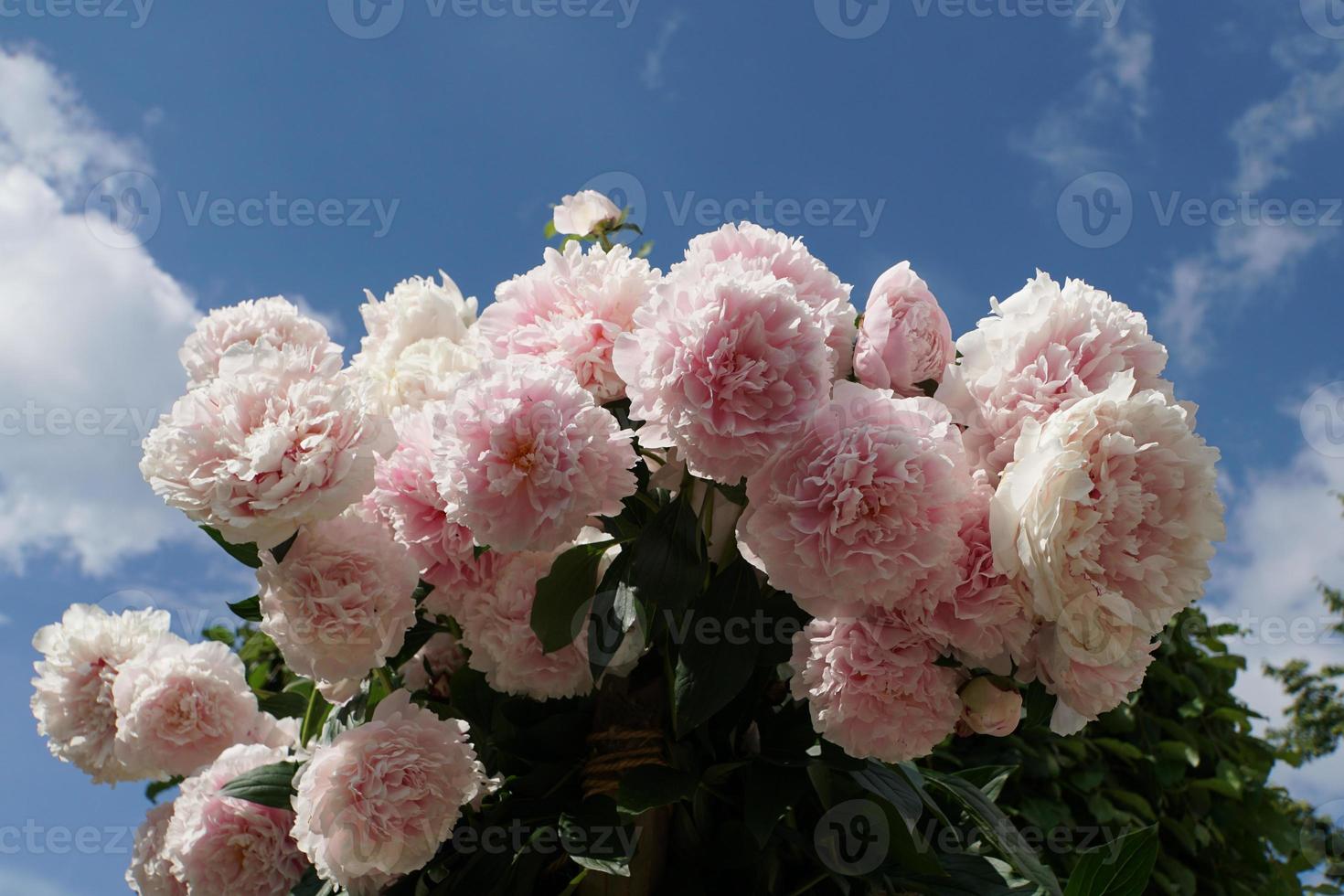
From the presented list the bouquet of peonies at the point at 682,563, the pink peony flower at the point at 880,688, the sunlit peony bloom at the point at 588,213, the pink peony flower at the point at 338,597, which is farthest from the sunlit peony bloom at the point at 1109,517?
the sunlit peony bloom at the point at 588,213

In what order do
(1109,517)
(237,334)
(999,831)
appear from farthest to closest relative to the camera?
1. (237,334)
2. (999,831)
3. (1109,517)

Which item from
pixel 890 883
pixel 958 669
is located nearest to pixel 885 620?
pixel 958 669

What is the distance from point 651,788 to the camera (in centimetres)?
101

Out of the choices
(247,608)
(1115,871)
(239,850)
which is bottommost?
(1115,871)

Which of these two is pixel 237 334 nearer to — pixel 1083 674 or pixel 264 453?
pixel 264 453

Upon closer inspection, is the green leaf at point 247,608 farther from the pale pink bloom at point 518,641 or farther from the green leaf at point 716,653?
the green leaf at point 716,653

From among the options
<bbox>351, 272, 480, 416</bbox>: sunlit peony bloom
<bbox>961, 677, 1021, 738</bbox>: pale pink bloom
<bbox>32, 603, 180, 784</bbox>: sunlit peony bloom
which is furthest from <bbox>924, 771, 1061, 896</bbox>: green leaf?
<bbox>32, 603, 180, 784</bbox>: sunlit peony bloom

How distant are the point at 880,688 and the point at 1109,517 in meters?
0.24

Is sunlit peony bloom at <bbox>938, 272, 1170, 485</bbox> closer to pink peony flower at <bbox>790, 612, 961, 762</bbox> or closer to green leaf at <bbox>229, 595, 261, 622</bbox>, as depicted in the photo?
pink peony flower at <bbox>790, 612, 961, 762</bbox>

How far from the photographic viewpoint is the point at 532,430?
91cm

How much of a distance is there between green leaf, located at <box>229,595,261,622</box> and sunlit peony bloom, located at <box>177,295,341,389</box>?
0.97ft

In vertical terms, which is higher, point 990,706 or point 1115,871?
point 990,706

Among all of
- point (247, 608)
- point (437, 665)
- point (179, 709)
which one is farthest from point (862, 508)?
point (179, 709)

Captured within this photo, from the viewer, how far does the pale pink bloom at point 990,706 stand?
3.06 ft
